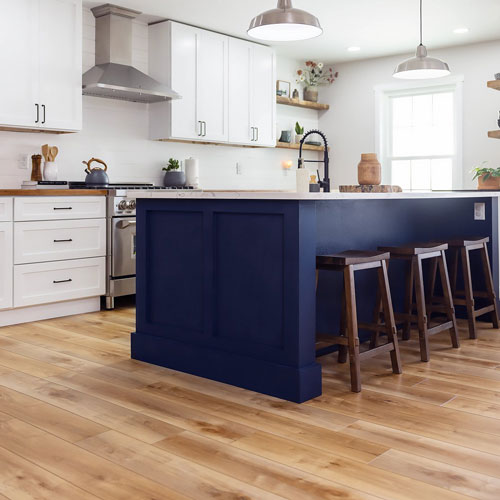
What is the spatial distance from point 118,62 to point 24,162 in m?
1.26

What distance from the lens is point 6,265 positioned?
432cm

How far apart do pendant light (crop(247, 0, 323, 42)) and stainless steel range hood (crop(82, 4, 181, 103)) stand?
77.4 inches

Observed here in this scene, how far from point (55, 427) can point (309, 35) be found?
8.51 feet

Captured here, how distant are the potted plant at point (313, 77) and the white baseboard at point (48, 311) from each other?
4144mm

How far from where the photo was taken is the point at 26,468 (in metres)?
2.05

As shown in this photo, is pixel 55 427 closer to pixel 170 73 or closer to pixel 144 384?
pixel 144 384

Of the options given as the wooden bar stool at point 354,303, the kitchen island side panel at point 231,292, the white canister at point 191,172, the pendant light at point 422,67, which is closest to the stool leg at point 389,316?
the wooden bar stool at point 354,303

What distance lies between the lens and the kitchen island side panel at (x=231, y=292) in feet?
9.00

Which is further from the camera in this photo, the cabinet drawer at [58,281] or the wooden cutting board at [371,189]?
the cabinet drawer at [58,281]

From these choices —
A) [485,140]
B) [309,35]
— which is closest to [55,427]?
[309,35]

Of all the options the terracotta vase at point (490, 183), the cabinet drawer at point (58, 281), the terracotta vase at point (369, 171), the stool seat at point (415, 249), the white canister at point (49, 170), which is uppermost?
the white canister at point (49, 170)

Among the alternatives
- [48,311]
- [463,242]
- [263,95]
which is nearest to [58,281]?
[48,311]

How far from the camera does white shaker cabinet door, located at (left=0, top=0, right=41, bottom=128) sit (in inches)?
184

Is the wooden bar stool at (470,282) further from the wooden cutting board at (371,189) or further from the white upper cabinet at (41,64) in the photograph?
the white upper cabinet at (41,64)
